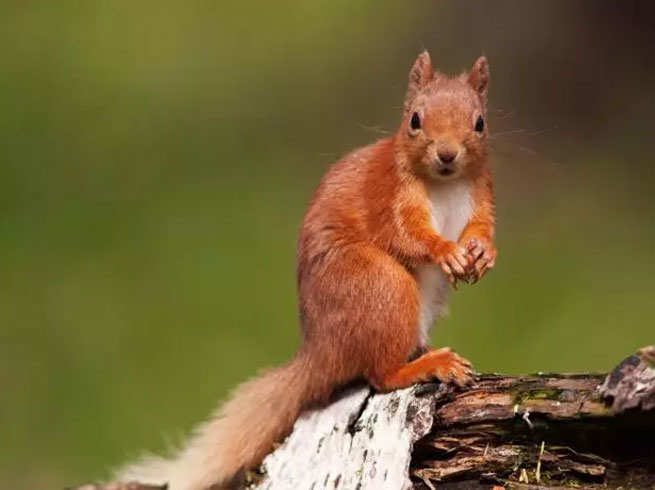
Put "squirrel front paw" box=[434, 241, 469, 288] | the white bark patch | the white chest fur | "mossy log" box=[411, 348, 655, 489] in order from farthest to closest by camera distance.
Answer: the white chest fur < "squirrel front paw" box=[434, 241, 469, 288] < the white bark patch < "mossy log" box=[411, 348, 655, 489]

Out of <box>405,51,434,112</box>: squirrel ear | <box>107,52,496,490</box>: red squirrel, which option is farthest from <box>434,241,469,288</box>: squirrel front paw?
<box>405,51,434,112</box>: squirrel ear

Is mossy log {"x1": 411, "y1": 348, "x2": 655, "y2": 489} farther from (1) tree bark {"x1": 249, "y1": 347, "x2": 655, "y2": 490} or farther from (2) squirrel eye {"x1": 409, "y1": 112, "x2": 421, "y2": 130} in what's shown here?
(2) squirrel eye {"x1": 409, "y1": 112, "x2": 421, "y2": 130}

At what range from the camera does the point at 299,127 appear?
294 inches

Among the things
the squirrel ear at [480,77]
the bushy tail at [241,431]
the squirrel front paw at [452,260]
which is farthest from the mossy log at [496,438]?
the squirrel ear at [480,77]

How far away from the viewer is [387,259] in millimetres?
2787

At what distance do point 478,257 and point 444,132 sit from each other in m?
0.29

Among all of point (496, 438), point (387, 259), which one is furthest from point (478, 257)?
point (496, 438)

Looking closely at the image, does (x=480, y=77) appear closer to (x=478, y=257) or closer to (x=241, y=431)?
(x=478, y=257)

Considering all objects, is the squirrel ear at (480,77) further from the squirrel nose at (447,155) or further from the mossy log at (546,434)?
the mossy log at (546,434)

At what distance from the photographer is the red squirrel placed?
108 inches

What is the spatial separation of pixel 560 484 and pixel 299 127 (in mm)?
5243

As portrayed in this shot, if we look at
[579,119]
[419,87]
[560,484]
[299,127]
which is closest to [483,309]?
[579,119]

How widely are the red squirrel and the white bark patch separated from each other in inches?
1.9

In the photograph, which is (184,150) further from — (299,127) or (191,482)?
(191,482)
